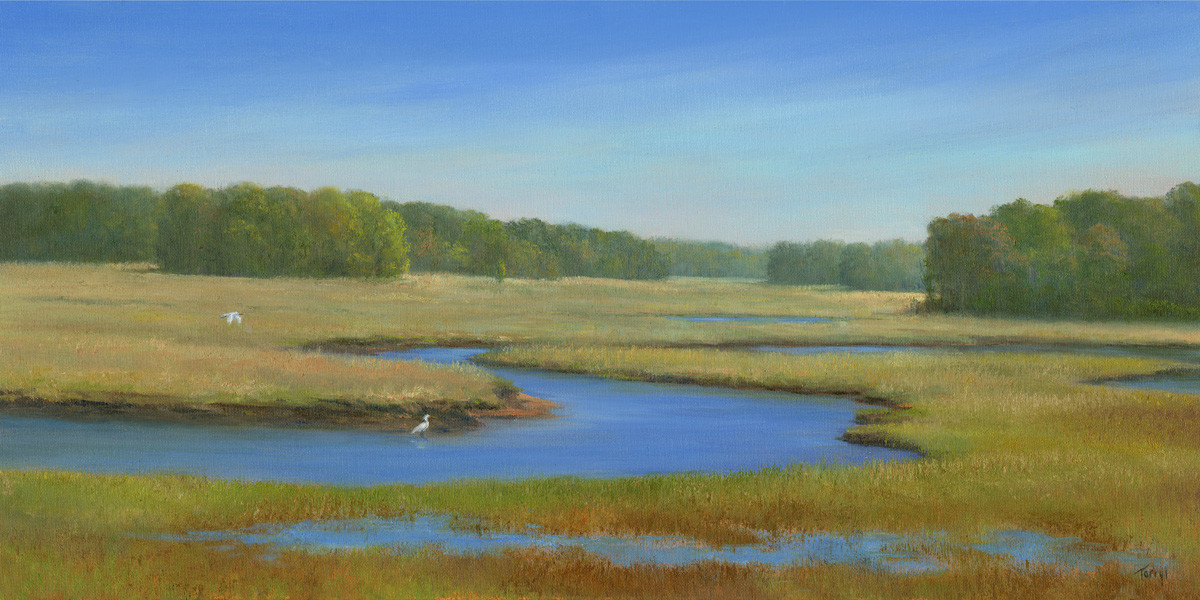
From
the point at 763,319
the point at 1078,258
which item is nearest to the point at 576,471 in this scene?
the point at 763,319

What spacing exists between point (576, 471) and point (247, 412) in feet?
42.5

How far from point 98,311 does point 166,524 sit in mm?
55448

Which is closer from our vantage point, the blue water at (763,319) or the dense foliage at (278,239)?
the blue water at (763,319)

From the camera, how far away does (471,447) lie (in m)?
28.2

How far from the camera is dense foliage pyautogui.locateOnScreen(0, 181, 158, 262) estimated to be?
129750mm

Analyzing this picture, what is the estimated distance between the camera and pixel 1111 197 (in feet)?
349

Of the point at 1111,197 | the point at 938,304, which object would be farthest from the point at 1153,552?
the point at 1111,197

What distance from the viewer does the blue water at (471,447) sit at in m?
24.3

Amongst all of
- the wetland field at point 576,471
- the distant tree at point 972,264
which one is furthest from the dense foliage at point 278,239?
the wetland field at point 576,471
